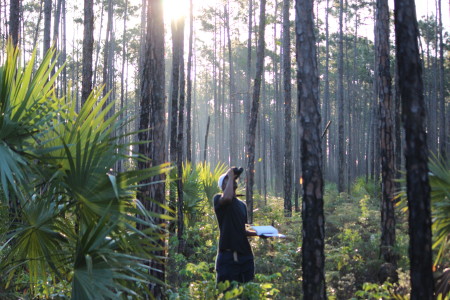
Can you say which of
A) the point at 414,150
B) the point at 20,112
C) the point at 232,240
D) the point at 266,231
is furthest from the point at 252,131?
the point at 20,112

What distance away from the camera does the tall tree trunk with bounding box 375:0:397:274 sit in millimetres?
10344

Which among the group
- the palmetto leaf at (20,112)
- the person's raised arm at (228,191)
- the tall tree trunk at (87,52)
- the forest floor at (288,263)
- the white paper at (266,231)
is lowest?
the forest floor at (288,263)

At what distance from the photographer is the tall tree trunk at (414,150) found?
491 centimetres

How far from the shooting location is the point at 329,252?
12352mm

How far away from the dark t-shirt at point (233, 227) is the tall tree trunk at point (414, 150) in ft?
8.59

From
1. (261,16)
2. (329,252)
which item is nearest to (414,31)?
(329,252)

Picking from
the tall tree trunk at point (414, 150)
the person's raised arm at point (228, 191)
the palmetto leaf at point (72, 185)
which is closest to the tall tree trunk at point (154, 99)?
the person's raised arm at point (228, 191)

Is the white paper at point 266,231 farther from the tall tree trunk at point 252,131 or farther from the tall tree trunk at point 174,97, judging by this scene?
the tall tree trunk at point 252,131

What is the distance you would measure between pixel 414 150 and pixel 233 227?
114 inches

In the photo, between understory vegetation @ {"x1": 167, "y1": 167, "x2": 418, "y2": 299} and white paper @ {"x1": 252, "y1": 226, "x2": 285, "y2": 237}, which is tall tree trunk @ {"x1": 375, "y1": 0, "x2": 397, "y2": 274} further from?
white paper @ {"x1": 252, "y1": 226, "x2": 285, "y2": 237}

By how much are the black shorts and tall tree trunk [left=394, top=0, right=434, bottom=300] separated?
2664 millimetres

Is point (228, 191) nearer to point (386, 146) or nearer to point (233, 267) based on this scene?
point (233, 267)

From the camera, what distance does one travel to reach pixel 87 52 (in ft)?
37.7

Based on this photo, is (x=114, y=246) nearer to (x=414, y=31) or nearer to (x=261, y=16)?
(x=414, y=31)
